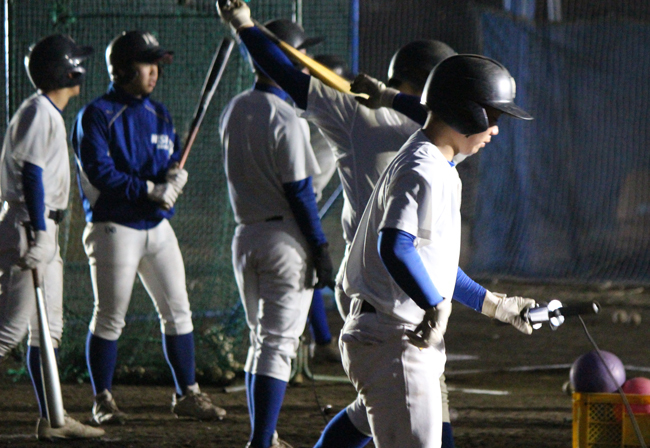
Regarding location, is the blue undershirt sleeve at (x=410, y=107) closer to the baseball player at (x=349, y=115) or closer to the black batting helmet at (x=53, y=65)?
the baseball player at (x=349, y=115)

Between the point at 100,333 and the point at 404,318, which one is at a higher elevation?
the point at 404,318

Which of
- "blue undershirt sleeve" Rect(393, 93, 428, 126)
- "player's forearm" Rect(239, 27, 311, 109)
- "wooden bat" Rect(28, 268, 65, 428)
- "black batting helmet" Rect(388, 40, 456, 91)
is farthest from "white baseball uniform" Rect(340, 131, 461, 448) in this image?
"wooden bat" Rect(28, 268, 65, 428)

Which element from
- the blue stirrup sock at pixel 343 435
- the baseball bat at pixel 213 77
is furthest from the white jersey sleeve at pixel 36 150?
the blue stirrup sock at pixel 343 435

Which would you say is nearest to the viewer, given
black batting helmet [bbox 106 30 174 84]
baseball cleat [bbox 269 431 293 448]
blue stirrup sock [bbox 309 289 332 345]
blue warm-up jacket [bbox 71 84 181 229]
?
baseball cleat [bbox 269 431 293 448]

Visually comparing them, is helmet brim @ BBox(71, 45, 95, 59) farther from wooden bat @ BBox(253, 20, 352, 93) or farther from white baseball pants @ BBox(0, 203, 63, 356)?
wooden bat @ BBox(253, 20, 352, 93)

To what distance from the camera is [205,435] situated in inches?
221

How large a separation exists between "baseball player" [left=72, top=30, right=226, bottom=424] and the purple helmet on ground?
2353 millimetres

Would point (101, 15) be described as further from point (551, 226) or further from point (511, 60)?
point (551, 226)

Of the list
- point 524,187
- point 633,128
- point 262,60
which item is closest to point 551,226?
point 524,187

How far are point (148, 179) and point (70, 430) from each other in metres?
1.51

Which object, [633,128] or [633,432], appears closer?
[633,432]

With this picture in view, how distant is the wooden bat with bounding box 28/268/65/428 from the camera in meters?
5.20

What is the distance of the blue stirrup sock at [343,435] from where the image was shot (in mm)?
3617

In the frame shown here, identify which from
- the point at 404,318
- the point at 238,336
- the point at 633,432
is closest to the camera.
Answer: the point at 404,318
